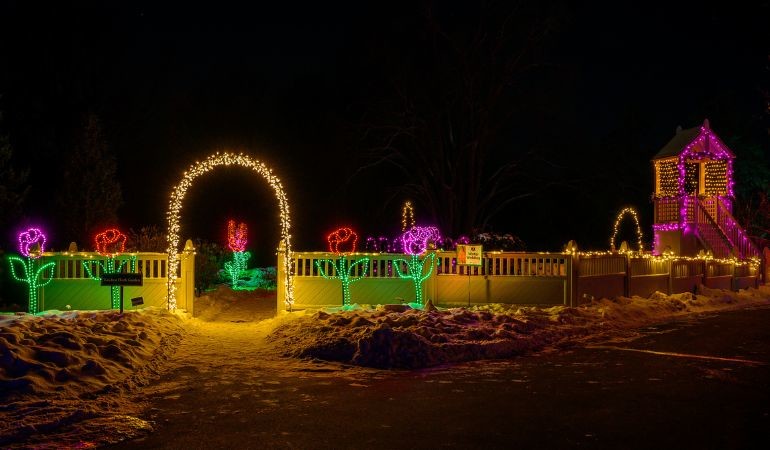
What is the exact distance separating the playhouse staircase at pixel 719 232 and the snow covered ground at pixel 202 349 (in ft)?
43.0

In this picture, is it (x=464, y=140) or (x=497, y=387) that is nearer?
(x=497, y=387)

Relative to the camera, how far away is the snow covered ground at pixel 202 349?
26.0 ft

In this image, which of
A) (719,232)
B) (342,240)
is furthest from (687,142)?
(342,240)

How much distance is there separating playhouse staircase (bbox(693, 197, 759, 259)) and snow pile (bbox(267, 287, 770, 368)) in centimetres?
1327

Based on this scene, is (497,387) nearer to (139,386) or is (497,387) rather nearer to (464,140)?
(139,386)

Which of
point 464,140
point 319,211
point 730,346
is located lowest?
point 730,346

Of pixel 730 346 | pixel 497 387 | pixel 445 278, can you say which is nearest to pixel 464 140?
pixel 445 278

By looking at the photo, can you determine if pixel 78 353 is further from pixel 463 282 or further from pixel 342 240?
pixel 463 282

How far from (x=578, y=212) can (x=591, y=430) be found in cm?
3418

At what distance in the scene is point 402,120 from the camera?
34.5m

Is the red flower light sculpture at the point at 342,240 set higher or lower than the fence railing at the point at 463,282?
higher

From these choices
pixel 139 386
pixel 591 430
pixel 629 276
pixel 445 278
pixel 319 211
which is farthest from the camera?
pixel 319 211

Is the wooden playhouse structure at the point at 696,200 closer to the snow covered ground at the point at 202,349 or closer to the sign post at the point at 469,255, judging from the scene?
the snow covered ground at the point at 202,349

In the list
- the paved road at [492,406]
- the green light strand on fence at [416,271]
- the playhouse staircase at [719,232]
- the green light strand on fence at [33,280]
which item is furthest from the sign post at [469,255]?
the playhouse staircase at [719,232]
